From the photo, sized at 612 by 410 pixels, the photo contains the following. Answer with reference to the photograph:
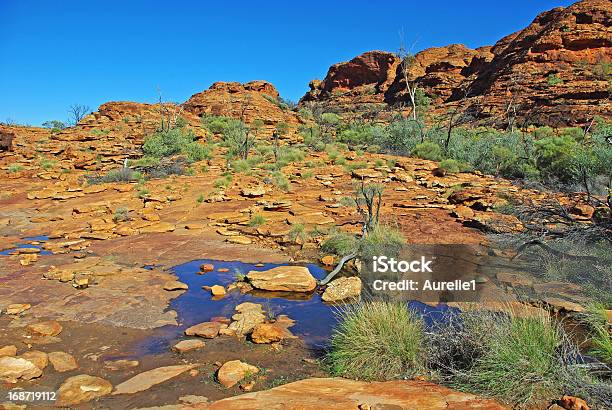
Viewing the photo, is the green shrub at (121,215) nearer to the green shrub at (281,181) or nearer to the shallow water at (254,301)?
the shallow water at (254,301)

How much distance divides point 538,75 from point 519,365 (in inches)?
1462

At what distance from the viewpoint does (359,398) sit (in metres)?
3.11

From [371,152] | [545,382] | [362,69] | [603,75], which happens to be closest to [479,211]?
[545,382]

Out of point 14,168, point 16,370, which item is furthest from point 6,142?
point 16,370

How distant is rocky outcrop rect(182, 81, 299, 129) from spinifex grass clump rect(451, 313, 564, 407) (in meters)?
28.5

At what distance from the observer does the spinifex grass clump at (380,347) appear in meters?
3.67

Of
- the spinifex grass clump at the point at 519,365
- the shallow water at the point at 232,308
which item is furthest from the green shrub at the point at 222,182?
the spinifex grass clump at the point at 519,365

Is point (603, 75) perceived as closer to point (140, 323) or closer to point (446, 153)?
point (446, 153)

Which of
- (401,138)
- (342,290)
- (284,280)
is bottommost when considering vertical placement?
(342,290)

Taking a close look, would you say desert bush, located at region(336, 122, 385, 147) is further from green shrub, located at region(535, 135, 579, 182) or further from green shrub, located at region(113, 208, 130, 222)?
green shrub, located at region(113, 208, 130, 222)

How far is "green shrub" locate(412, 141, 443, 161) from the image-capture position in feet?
61.6

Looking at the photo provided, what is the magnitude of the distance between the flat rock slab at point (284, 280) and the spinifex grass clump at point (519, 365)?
128 inches

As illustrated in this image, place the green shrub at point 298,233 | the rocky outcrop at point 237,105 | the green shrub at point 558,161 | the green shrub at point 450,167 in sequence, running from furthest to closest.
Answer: the rocky outcrop at point 237,105 < the green shrub at point 450,167 < the green shrub at point 558,161 < the green shrub at point 298,233

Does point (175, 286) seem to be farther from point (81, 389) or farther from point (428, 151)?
point (428, 151)
